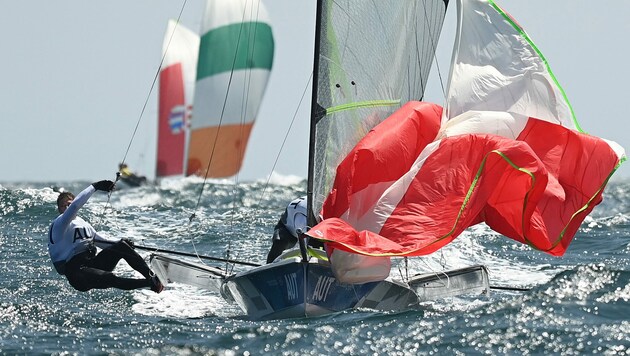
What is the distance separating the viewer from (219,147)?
30594 mm

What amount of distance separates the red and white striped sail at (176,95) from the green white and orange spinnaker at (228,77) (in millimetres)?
2804

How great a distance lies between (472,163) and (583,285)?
1.34m

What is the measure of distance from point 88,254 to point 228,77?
21.6 metres

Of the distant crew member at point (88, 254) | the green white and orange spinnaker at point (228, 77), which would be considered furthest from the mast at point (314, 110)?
the green white and orange spinnaker at point (228, 77)

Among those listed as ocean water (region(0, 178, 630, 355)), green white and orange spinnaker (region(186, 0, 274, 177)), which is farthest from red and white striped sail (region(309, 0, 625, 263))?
green white and orange spinnaker (region(186, 0, 274, 177))

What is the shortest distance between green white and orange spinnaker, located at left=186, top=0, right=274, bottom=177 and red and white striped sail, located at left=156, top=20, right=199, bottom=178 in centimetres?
280

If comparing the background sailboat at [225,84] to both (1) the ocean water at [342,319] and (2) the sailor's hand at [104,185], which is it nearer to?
(1) the ocean water at [342,319]

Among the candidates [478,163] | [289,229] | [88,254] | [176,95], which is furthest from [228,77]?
[478,163]

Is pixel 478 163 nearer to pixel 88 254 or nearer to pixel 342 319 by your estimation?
pixel 342 319

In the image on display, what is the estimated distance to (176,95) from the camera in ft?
116

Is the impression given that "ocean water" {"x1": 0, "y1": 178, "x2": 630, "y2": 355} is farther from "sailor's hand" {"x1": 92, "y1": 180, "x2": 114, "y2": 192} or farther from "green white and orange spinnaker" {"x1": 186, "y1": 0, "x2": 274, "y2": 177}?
"green white and orange spinnaker" {"x1": 186, "y1": 0, "x2": 274, "y2": 177}

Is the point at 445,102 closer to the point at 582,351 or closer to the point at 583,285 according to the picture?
the point at 583,285

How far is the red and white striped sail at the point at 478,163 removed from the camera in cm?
894

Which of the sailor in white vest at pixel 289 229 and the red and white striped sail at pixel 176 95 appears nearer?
the sailor in white vest at pixel 289 229
